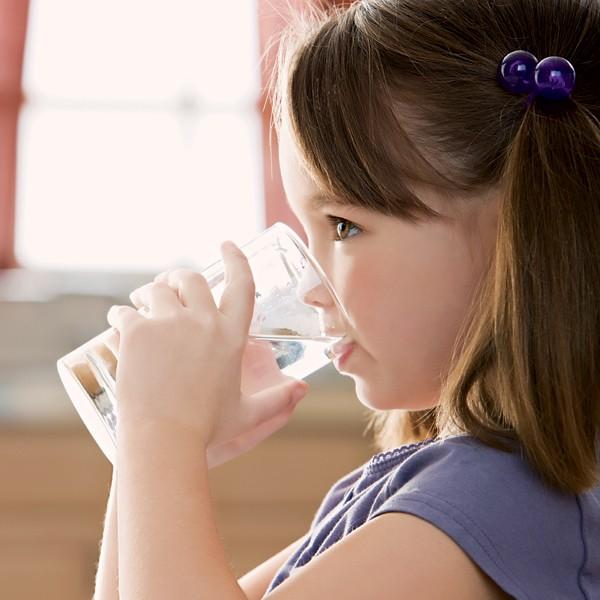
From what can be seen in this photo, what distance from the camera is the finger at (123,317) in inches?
31.4

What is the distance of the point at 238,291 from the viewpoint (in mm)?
804

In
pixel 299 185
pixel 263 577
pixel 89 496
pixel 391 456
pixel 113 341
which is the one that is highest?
pixel 299 185

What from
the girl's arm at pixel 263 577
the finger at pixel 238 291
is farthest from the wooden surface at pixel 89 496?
the finger at pixel 238 291

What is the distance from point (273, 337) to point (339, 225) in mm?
107

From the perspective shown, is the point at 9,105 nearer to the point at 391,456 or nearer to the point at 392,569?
the point at 391,456

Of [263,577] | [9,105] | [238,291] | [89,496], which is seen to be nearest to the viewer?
[238,291]

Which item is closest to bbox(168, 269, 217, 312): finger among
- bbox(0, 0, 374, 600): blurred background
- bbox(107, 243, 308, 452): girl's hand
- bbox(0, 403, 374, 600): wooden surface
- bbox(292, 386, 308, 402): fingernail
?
bbox(107, 243, 308, 452): girl's hand

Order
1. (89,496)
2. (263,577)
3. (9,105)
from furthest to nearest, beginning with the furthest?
(9,105) → (89,496) → (263,577)

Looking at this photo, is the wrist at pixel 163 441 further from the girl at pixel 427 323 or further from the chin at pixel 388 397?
the chin at pixel 388 397

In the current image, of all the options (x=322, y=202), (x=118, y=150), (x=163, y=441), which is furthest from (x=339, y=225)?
(x=118, y=150)

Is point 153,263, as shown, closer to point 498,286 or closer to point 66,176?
point 66,176

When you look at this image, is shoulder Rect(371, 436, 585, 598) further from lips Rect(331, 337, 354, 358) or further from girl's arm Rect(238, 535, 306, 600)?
girl's arm Rect(238, 535, 306, 600)

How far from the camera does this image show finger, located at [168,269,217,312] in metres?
0.80

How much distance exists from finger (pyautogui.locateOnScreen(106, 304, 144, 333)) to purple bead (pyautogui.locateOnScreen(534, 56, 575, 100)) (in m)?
0.35
